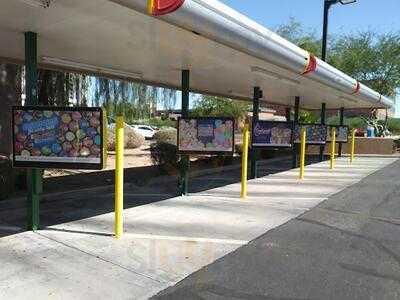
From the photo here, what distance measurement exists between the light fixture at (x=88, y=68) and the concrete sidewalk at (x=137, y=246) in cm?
336

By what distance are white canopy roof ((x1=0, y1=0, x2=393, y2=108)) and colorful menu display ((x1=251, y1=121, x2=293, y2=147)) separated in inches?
45.7

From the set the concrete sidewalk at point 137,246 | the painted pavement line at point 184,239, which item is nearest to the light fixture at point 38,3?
the concrete sidewalk at point 137,246

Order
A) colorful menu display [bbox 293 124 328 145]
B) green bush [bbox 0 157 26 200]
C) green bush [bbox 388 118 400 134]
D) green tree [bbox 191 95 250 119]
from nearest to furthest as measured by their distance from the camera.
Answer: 1. green bush [bbox 0 157 26 200]
2. colorful menu display [bbox 293 124 328 145]
3. green tree [bbox 191 95 250 119]
4. green bush [bbox 388 118 400 134]

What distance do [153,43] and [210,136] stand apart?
2937mm

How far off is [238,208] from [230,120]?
2.17 m

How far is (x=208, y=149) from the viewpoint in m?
10.9

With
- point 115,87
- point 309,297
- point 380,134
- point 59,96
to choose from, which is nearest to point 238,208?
point 309,297

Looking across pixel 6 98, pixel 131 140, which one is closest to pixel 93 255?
pixel 6 98

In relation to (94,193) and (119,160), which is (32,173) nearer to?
(119,160)

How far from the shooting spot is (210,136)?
10938 mm

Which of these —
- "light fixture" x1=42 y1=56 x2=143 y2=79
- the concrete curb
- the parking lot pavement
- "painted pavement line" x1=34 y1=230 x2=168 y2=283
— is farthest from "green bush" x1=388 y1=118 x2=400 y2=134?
"painted pavement line" x1=34 y1=230 x2=168 y2=283

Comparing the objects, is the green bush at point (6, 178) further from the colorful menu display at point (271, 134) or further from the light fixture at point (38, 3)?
the colorful menu display at point (271, 134)

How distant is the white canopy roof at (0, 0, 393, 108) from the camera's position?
255 inches

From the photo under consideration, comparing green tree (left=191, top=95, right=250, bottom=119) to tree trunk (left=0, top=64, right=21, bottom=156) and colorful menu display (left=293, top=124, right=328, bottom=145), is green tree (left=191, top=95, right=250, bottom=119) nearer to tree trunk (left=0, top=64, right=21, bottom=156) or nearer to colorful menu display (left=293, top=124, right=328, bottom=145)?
colorful menu display (left=293, top=124, right=328, bottom=145)
